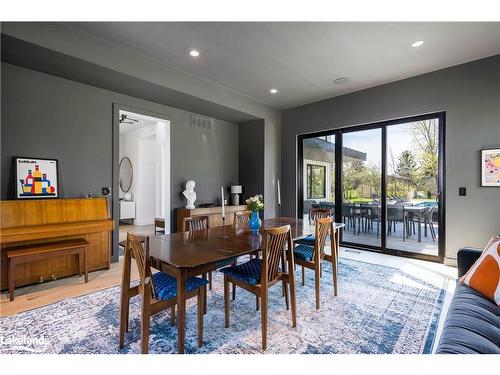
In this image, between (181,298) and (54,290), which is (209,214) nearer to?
(54,290)

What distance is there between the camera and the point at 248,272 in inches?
82.4

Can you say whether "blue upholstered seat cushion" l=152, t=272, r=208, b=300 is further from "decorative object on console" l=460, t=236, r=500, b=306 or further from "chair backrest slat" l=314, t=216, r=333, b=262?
"decorative object on console" l=460, t=236, r=500, b=306

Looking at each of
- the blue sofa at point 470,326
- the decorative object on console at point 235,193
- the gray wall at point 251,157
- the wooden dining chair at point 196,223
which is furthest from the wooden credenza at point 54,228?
the blue sofa at point 470,326

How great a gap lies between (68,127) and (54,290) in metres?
2.12

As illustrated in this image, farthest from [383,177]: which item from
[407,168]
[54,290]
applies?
[54,290]

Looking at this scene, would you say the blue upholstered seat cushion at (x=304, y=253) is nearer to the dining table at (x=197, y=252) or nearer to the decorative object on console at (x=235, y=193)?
the dining table at (x=197, y=252)

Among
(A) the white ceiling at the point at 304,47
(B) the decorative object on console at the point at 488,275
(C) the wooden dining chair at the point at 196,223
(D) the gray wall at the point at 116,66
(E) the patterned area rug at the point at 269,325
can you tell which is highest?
(A) the white ceiling at the point at 304,47

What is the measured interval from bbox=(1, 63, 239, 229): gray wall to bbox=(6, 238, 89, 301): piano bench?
27.8 inches

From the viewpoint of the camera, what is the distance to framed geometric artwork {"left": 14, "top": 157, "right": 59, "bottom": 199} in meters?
2.99

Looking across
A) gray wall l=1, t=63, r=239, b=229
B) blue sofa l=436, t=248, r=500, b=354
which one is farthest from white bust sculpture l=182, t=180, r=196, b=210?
blue sofa l=436, t=248, r=500, b=354

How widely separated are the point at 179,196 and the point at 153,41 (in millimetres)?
2642

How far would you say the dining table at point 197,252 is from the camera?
5.40ft

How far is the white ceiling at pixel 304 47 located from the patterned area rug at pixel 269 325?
2.94 meters
